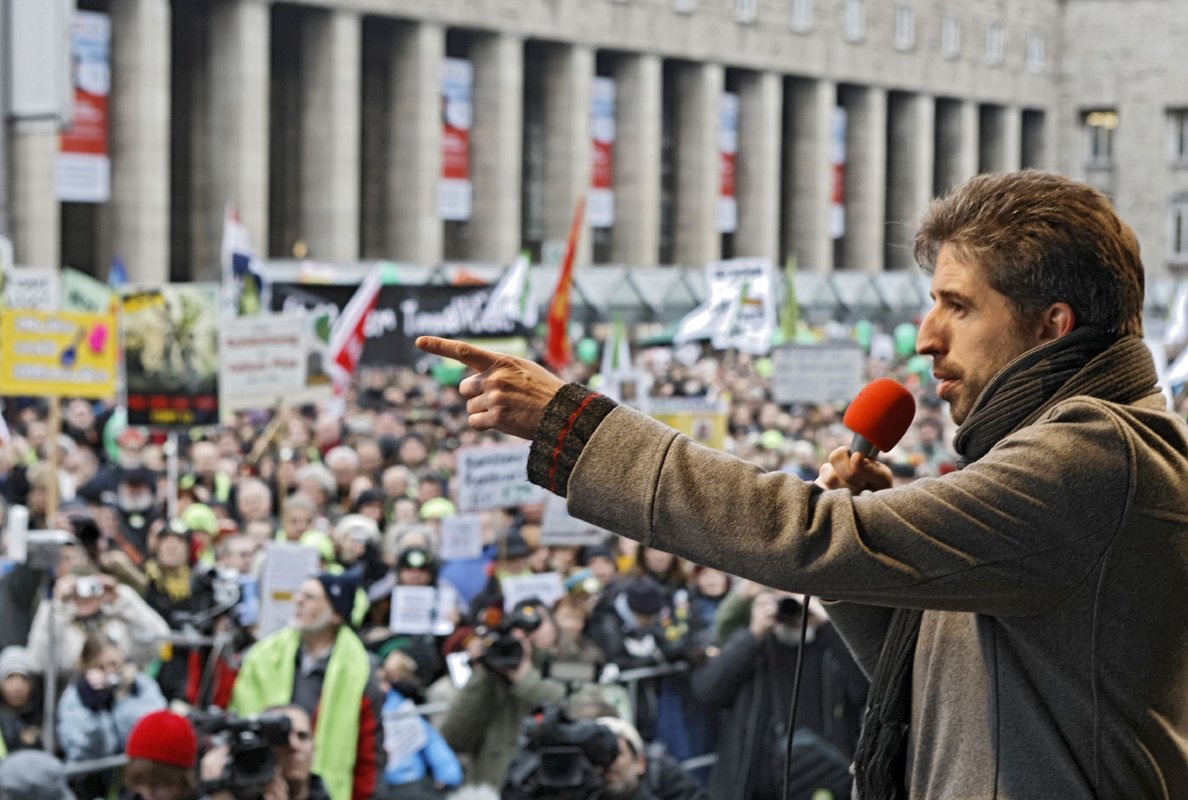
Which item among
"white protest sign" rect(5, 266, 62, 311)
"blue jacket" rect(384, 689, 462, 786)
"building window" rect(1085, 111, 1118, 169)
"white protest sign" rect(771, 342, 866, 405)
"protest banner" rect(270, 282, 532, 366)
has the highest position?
"building window" rect(1085, 111, 1118, 169)

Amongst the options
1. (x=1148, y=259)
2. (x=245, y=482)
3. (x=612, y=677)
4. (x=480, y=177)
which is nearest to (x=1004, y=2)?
(x=1148, y=259)

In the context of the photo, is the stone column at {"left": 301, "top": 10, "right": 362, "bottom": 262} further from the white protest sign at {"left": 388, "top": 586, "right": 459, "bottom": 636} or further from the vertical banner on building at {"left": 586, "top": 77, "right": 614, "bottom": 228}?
the white protest sign at {"left": 388, "top": 586, "right": 459, "bottom": 636}

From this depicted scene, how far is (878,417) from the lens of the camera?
2635 mm

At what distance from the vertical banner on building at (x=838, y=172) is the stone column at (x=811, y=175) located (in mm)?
527

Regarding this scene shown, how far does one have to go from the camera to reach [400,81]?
51.0 meters

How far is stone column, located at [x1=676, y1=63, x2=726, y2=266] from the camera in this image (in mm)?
59875

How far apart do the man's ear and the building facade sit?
36251 mm

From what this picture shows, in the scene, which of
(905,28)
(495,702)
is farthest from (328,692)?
(905,28)

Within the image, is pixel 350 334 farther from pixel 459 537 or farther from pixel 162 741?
pixel 162 741

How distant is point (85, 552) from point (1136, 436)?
363 inches

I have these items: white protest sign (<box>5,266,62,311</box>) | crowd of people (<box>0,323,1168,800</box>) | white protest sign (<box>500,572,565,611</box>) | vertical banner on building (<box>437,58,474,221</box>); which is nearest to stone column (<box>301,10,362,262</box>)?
vertical banner on building (<box>437,58,474,221</box>)

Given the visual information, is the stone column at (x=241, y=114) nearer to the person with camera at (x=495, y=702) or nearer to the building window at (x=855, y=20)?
the building window at (x=855, y=20)

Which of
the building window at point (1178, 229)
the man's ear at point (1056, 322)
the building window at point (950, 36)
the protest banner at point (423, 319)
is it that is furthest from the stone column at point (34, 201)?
the building window at point (1178, 229)

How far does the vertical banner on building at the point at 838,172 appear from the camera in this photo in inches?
2596
